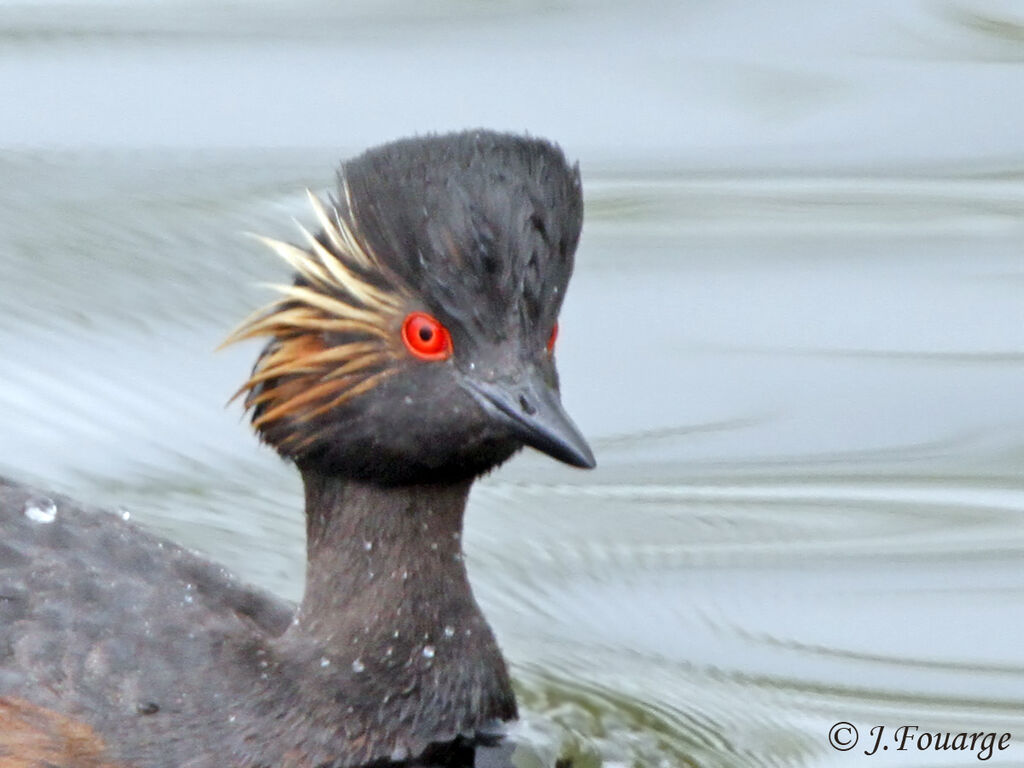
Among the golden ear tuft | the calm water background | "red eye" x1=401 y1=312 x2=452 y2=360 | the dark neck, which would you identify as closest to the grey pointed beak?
"red eye" x1=401 y1=312 x2=452 y2=360

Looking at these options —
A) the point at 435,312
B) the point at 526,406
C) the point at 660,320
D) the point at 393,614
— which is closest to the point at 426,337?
the point at 435,312

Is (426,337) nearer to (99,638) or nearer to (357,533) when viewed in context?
(357,533)

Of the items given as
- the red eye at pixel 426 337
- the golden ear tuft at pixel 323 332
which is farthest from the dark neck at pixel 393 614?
the red eye at pixel 426 337

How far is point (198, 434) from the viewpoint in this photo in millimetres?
11156

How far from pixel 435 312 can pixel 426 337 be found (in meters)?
0.10

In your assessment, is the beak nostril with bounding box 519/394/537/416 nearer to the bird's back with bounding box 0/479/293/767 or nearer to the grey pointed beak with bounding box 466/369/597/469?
the grey pointed beak with bounding box 466/369/597/469

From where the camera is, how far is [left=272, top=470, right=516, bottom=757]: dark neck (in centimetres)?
861

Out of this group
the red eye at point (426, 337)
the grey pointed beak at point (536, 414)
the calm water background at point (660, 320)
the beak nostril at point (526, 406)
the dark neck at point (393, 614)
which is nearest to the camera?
the grey pointed beak at point (536, 414)

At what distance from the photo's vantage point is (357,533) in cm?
864

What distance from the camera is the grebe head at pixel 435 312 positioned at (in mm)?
8016

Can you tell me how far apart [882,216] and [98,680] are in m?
5.93

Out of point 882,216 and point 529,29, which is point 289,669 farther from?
point 529,29

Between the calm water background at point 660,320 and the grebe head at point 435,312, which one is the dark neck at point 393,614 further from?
the calm water background at point 660,320

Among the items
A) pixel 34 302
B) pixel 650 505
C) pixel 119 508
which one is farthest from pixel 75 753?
pixel 34 302
